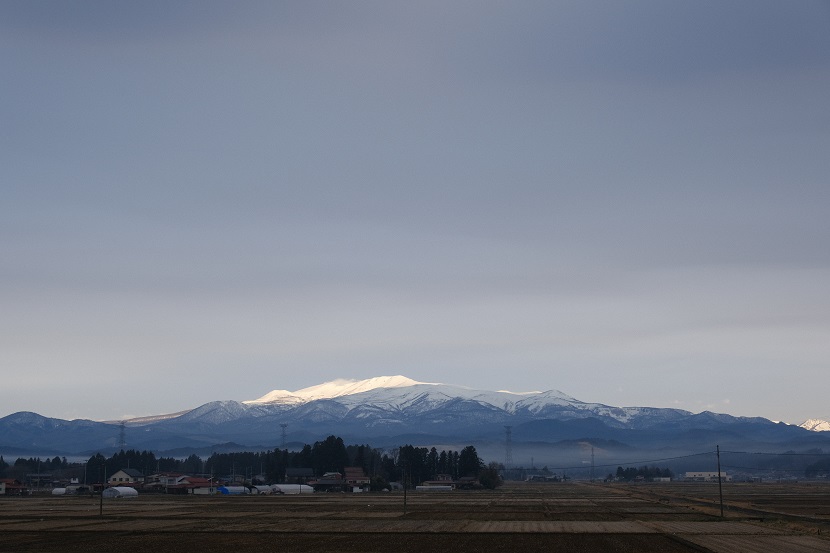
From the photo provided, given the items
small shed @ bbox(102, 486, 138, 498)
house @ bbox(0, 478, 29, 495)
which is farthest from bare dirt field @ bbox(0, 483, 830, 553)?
house @ bbox(0, 478, 29, 495)

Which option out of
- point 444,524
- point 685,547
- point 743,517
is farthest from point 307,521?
point 743,517

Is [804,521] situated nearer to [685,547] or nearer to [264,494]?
[685,547]

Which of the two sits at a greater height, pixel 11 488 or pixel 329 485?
pixel 11 488

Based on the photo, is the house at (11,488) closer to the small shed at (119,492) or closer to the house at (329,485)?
the small shed at (119,492)

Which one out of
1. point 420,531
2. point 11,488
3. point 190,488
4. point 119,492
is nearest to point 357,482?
point 190,488

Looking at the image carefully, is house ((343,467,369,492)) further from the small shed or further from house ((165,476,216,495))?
the small shed

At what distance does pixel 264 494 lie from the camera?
165m

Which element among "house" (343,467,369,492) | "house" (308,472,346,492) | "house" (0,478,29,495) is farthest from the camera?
"house" (308,472,346,492)

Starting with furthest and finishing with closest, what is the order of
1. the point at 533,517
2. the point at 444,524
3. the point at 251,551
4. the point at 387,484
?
the point at 387,484
the point at 533,517
the point at 444,524
the point at 251,551

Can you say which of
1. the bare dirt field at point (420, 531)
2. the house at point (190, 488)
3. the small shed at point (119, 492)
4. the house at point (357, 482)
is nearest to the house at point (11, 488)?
the house at point (190, 488)

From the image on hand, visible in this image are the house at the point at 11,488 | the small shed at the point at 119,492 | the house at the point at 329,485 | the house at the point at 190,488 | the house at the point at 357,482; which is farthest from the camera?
the house at the point at 329,485

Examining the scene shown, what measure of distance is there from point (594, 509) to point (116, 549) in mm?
59959

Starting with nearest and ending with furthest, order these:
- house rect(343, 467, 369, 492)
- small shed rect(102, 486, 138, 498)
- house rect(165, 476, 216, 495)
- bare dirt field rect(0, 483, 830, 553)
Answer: bare dirt field rect(0, 483, 830, 553), small shed rect(102, 486, 138, 498), house rect(165, 476, 216, 495), house rect(343, 467, 369, 492)

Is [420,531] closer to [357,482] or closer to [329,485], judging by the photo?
[329,485]
